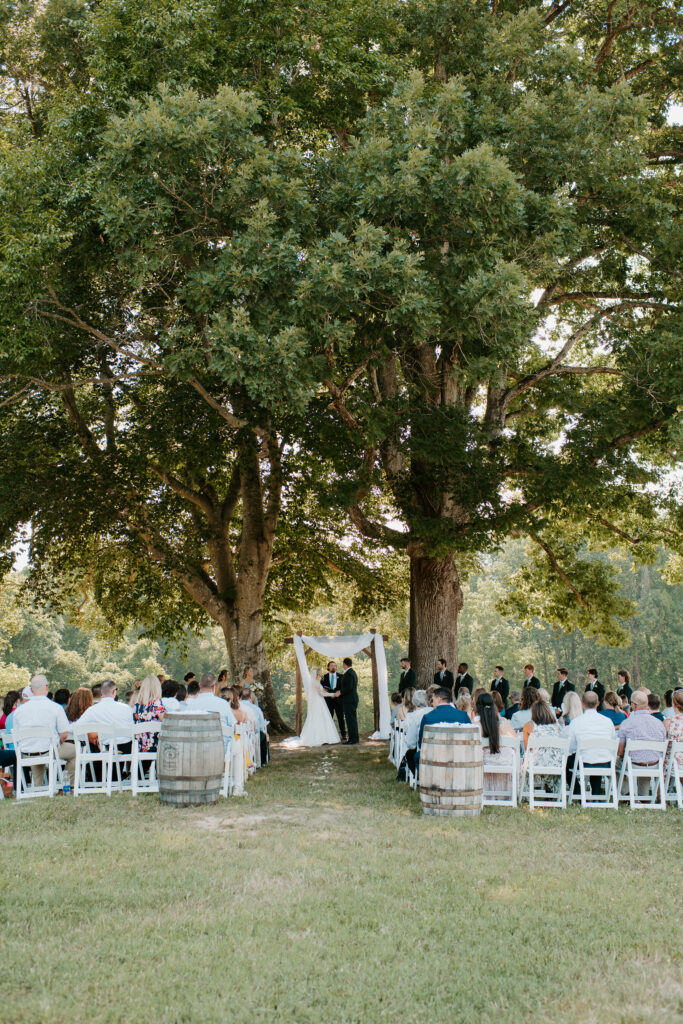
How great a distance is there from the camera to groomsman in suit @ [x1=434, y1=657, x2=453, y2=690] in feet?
52.2

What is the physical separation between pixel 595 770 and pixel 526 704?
4.88 ft

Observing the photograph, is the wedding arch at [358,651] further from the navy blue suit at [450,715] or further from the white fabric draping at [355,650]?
the navy blue suit at [450,715]

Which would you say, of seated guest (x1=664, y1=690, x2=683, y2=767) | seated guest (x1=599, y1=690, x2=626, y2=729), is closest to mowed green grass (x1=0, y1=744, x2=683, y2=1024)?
seated guest (x1=664, y1=690, x2=683, y2=767)

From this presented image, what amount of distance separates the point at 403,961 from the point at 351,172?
990 centimetres

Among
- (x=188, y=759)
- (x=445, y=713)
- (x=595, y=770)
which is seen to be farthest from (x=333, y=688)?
(x=188, y=759)

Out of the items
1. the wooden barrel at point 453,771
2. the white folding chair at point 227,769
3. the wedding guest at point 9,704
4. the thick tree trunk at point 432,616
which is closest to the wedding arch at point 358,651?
the thick tree trunk at point 432,616

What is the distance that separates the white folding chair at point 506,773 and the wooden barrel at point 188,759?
3278 millimetres

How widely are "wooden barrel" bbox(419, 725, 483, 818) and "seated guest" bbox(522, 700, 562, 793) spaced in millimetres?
1077

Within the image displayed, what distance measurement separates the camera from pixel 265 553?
20562 millimetres

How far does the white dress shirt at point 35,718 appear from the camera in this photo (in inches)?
418

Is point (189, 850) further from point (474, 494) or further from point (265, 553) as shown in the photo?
point (265, 553)

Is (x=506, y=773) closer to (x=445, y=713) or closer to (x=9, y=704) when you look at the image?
(x=445, y=713)

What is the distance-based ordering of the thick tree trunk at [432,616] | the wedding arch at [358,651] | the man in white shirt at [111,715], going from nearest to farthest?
the man in white shirt at [111,715] → the thick tree trunk at [432,616] → the wedding arch at [358,651]

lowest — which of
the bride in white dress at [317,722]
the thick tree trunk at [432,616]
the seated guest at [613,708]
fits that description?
the bride in white dress at [317,722]
